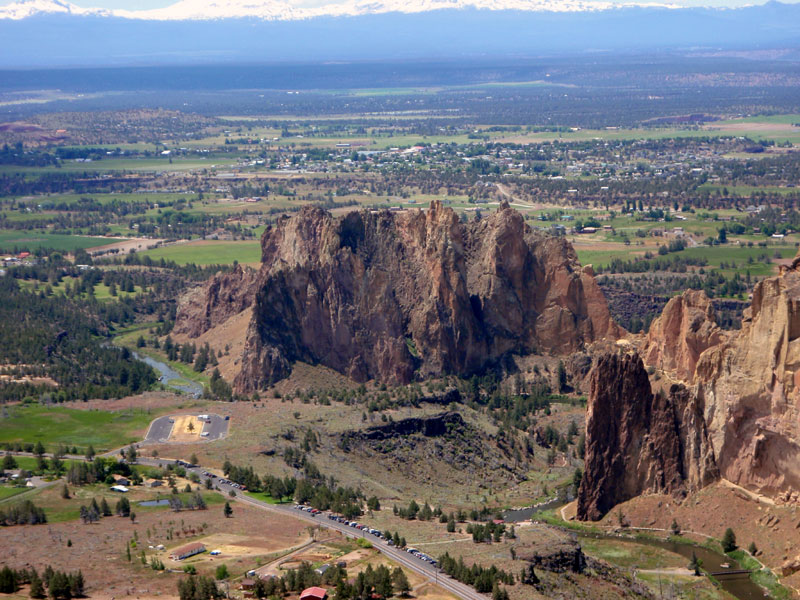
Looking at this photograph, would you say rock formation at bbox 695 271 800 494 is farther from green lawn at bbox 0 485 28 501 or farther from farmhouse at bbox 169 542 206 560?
green lawn at bbox 0 485 28 501

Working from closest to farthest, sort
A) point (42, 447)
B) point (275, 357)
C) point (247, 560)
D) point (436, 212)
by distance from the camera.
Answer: point (247, 560) < point (42, 447) < point (275, 357) < point (436, 212)

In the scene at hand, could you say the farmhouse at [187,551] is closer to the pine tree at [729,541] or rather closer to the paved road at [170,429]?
the paved road at [170,429]

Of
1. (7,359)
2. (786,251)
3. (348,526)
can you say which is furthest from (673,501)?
(786,251)

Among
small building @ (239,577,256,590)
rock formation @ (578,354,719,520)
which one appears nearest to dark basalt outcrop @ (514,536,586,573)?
rock formation @ (578,354,719,520)

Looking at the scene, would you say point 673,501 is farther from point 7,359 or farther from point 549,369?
point 7,359

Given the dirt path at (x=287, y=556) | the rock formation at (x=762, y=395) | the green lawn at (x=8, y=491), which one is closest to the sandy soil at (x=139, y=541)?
the dirt path at (x=287, y=556)

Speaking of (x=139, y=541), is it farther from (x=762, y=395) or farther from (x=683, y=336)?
(x=683, y=336)

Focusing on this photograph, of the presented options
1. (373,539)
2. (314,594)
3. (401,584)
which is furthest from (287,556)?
(401,584)
